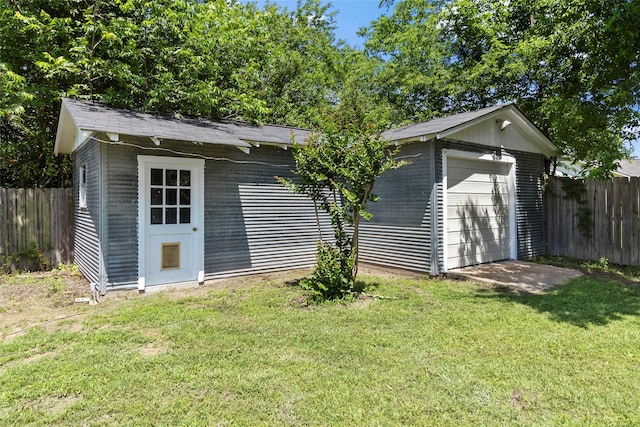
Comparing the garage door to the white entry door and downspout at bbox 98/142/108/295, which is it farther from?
downspout at bbox 98/142/108/295

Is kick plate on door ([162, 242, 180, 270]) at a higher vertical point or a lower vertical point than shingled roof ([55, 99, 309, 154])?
lower

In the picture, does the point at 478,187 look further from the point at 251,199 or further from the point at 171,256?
the point at 171,256

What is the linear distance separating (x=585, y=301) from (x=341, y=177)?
3.83 metres

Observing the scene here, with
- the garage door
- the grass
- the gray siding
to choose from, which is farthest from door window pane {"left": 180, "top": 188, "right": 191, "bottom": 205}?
the garage door

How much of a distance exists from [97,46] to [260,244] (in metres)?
6.77

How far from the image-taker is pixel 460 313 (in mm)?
4809

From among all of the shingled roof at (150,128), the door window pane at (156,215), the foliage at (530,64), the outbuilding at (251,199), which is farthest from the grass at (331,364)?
the foliage at (530,64)

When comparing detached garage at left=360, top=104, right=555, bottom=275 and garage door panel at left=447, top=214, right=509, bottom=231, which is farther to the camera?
garage door panel at left=447, top=214, right=509, bottom=231

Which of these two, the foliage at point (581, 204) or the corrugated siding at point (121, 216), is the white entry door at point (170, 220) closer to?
the corrugated siding at point (121, 216)

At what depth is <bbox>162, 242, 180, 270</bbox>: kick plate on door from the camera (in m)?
6.17

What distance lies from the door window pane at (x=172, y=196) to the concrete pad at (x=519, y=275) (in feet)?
16.3

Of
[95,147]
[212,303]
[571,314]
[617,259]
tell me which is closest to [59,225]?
[95,147]

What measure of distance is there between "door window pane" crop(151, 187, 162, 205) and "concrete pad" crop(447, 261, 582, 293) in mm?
5186

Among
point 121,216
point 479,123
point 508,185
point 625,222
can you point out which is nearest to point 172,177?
point 121,216
